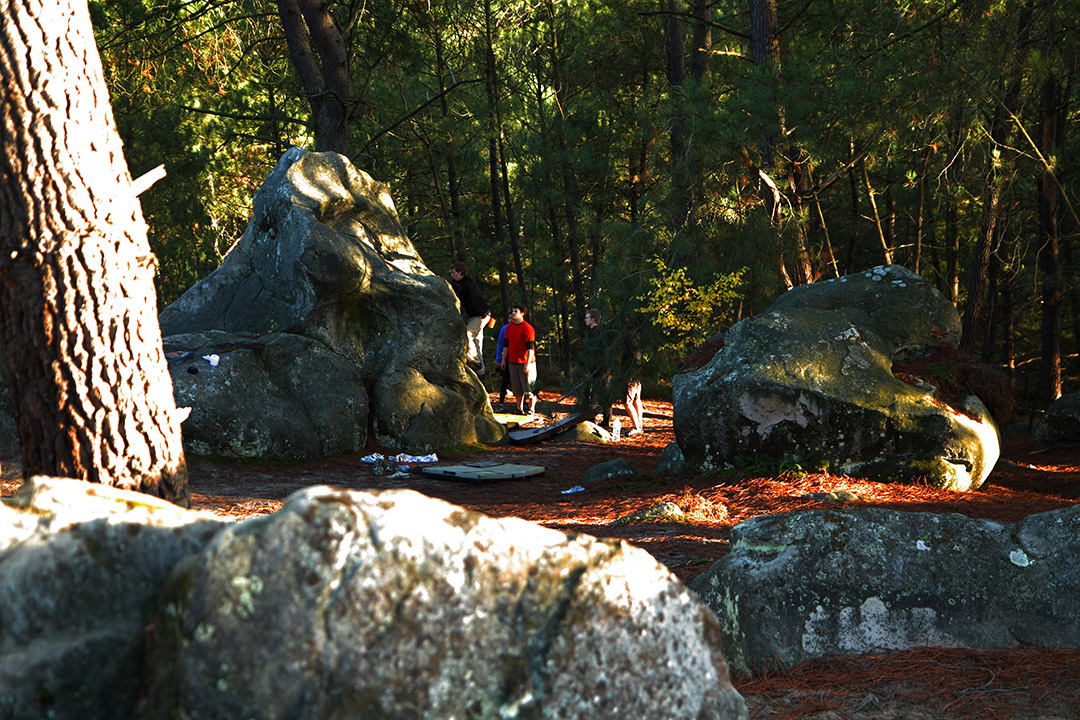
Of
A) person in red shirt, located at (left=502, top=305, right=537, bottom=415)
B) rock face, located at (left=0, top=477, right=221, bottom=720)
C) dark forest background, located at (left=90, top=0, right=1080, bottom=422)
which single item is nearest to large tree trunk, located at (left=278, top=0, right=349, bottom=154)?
dark forest background, located at (left=90, top=0, right=1080, bottom=422)

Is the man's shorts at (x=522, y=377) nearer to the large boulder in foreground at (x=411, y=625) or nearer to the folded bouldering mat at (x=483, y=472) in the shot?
the folded bouldering mat at (x=483, y=472)

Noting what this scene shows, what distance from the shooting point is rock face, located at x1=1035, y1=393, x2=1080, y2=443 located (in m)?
11.0

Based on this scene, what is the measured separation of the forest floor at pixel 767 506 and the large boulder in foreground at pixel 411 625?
1.39 metres

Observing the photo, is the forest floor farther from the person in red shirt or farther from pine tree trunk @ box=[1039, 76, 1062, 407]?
pine tree trunk @ box=[1039, 76, 1062, 407]

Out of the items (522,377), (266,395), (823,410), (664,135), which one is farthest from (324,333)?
(823,410)

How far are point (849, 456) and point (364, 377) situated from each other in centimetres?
650

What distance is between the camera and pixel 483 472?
30.9ft

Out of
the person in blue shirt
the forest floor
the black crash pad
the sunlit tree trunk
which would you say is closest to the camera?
the forest floor

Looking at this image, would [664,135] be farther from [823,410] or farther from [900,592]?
[900,592]

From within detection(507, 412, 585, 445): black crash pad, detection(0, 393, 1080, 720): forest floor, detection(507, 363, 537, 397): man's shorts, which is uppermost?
detection(507, 363, 537, 397): man's shorts

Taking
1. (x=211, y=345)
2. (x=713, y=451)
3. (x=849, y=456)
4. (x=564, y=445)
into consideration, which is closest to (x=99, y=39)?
(x=211, y=345)

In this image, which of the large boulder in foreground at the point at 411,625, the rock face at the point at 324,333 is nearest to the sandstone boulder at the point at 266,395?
the rock face at the point at 324,333

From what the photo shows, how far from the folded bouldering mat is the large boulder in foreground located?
23.4 ft

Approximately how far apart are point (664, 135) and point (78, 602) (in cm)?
966
